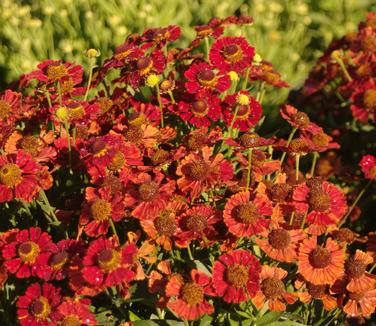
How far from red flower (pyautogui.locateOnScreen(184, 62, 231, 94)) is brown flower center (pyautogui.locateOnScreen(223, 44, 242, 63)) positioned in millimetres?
71

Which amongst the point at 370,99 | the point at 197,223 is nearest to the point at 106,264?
the point at 197,223

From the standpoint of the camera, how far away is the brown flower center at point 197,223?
1529 mm

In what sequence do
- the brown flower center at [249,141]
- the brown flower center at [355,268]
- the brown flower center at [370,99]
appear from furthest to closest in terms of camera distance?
the brown flower center at [370,99] < the brown flower center at [249,141] < the brown flower center at [355,268]

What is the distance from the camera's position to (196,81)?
200 cm

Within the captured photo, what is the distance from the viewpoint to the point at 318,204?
1630 mm

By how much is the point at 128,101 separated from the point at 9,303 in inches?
30.9

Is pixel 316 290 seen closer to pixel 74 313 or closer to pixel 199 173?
pixel 199 173

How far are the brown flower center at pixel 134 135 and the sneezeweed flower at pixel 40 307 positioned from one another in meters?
0.51

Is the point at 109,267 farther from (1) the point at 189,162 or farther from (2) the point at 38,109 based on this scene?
(2) the point at 38,109

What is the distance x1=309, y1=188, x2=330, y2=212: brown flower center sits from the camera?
1.63m

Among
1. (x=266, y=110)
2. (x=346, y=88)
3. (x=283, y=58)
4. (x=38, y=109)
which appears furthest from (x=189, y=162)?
(x=283, y=58)

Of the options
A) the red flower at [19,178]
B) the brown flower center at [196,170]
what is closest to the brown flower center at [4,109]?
the red flower at [19,178]

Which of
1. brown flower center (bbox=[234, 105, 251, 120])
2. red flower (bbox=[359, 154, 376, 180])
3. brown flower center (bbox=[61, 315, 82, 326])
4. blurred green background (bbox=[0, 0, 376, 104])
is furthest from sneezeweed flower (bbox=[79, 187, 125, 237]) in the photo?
blurred green background (bbox=[0, 0, 376, 104])

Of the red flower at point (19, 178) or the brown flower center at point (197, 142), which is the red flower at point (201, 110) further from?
the red flower at point (19, 178)
